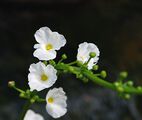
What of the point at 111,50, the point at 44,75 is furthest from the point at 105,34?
the point at 44,75

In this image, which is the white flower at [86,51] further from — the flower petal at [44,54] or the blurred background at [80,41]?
the blurred background at [80,41]

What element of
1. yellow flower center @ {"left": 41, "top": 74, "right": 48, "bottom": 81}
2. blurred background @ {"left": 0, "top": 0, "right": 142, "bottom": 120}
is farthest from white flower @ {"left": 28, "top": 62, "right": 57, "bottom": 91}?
blurred background @ {"left": 0, "top": 0, "right": 142, "bottom": 120}

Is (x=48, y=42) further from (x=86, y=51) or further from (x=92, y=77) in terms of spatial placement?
(x=92, y=77)

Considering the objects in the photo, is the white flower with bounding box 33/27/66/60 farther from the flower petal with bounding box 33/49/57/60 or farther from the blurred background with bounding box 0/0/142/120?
the blurred background with bounding box 0/0/142/120

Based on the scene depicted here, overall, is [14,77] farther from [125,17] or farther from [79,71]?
[79,71]

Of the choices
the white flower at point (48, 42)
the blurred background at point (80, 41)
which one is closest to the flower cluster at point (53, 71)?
the white flower at point (48, 42)

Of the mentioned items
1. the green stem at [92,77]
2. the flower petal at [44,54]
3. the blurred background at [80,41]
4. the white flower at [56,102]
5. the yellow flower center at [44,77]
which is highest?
the flower petal at [44,54]
